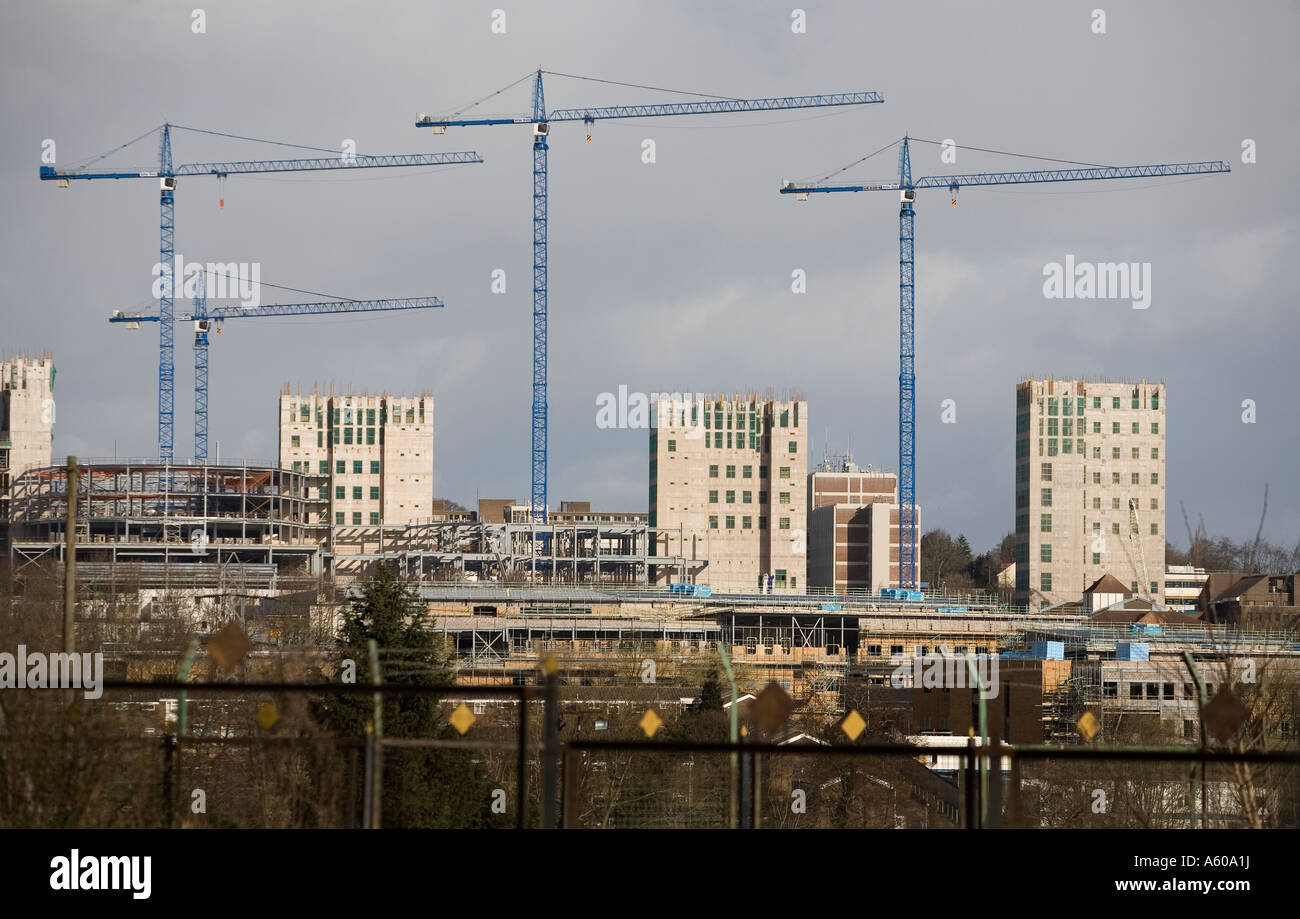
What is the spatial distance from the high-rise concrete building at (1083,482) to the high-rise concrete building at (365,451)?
2068 inches

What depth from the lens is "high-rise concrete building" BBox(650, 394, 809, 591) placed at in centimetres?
12681

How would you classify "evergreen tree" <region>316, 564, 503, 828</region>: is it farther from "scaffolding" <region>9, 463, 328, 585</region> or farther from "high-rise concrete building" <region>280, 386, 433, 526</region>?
"high-rise concrete building" <region>280, 386, 433, 526</region>

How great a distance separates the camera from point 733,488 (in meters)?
128

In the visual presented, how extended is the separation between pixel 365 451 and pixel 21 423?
27678mm

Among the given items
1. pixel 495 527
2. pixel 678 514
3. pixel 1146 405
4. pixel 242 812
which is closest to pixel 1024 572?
pixel 1146 405

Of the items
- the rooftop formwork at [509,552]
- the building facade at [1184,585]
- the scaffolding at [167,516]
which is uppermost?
the scaffolding at [167,516]

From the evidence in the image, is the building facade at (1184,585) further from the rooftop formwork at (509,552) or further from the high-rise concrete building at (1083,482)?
the rooftop formwork at (509,552)

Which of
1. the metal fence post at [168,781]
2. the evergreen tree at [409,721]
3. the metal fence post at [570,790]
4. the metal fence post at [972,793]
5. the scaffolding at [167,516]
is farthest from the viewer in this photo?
the scaffolding at [167,516]

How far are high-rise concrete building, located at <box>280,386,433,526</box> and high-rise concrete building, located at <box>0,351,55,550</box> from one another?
1954 cm

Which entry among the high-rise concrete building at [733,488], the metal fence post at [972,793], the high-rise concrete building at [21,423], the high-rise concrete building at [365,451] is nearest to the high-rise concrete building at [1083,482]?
the high-rise concrete building at [733,488]

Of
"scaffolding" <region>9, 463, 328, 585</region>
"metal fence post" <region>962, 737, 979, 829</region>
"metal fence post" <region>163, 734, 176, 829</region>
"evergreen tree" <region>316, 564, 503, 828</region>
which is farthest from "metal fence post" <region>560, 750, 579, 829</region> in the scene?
"scaffolding" <region>9, 463, 328, 585</region>

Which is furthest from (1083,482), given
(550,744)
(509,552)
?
(550,744)

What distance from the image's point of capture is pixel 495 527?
113938 millimetres

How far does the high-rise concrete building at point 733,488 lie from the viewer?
4993 inches
